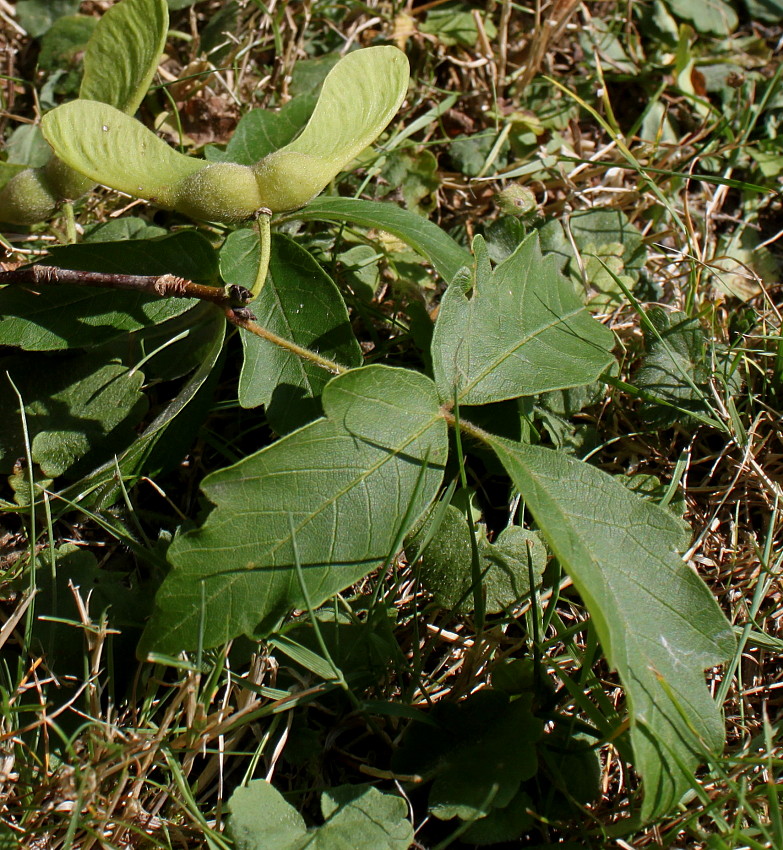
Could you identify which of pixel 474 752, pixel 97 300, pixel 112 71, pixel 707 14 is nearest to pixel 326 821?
pixel 474 752

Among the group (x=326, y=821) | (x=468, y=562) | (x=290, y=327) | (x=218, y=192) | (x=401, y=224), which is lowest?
(x=326, y=821)

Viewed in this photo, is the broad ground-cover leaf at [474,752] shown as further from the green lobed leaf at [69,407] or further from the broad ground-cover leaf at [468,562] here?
the green lobed leaf at [69,407]

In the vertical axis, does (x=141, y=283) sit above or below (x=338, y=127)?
below

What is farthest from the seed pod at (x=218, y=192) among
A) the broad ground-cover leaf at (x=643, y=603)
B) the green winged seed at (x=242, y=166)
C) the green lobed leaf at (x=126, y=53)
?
the broad ground-cover leaf at (x=643, y=603)

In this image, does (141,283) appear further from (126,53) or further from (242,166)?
(126,53)

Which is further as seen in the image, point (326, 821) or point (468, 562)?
point (468, 562)

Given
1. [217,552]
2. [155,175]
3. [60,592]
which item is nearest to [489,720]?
[217,552]

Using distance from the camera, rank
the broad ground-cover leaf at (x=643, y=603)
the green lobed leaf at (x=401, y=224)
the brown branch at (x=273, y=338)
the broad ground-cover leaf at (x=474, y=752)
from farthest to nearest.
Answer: the green lobed leaf at (x=401, y=224), the brown branch at (x=273, y=338), the broad ground-cover leaf at (x=474, y=752), the broad ground-cover leaf at (x=643, y=603)
